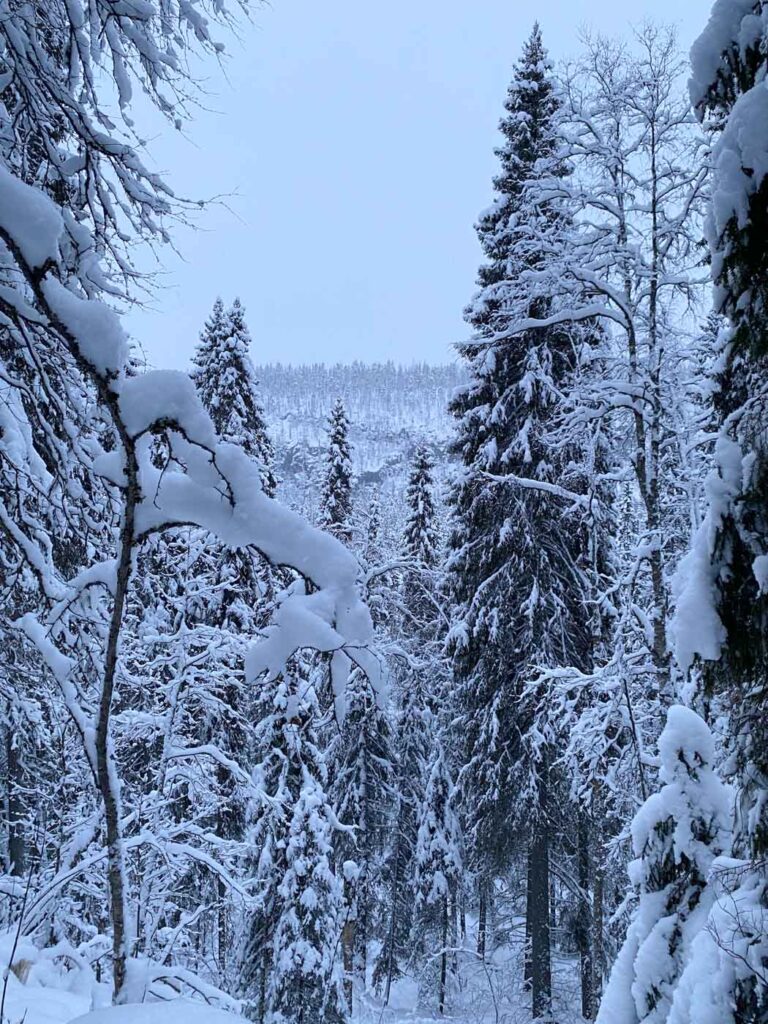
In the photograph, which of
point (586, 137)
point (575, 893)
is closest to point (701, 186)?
point (586, 137)

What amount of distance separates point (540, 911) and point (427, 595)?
614cm

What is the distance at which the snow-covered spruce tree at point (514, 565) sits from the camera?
39.8 ft

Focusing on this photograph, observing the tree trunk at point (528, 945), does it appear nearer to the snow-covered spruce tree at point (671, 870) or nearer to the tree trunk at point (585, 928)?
the tree trunk at point (585, 928)

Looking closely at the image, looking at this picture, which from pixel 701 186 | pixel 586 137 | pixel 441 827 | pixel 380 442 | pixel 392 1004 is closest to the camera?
pixel 701 186

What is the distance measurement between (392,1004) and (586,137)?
2371 centimetres

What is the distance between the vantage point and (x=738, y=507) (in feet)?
11.5

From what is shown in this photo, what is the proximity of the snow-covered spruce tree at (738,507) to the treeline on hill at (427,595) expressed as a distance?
0.06 ft

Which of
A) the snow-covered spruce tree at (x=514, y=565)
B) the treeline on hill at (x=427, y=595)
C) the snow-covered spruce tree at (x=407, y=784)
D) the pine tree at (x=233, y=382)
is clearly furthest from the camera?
the snow-covered spruce tree at (x=407, y=784)

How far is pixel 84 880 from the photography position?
25.4 feet

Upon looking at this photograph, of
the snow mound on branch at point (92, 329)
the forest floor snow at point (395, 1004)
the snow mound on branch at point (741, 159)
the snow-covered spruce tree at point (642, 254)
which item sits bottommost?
the forest floor snow at point (395, 1004)

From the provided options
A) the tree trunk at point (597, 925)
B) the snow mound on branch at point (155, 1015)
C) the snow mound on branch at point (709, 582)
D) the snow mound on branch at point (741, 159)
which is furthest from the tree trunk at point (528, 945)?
the snow mound on branch at point (741, 159)

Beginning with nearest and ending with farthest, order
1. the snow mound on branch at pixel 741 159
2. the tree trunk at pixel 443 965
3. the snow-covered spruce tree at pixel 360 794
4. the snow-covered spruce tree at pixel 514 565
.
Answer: the snow mound on branch at pixel 741 159
the snow-covered spruce tree at pixel 514 565
the snow-covered spruce tree at pixel 360 794
the tree trunk at pixel 443 965

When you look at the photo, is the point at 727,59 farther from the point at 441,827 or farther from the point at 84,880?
the point at 441,827

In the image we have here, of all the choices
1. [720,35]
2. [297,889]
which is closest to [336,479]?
[297,889]
